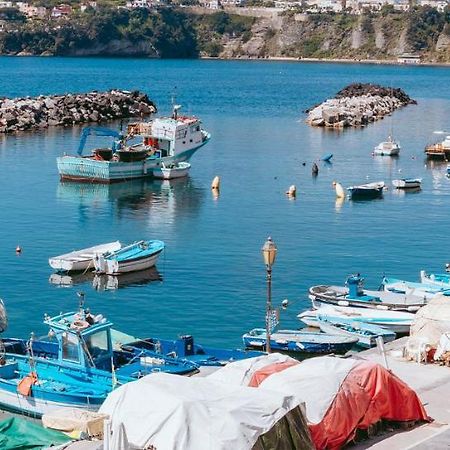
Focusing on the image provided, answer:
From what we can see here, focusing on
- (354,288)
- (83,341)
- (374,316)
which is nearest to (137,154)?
(354,288)

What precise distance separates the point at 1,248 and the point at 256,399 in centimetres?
2981

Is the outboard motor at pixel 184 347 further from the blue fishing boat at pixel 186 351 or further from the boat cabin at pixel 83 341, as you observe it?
the boat cabin at pixel 83 341

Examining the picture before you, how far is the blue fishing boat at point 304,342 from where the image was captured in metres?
33.1

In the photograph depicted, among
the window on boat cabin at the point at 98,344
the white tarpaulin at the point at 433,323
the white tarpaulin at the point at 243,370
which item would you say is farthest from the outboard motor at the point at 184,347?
the white tarpaulin at the point at 243,370

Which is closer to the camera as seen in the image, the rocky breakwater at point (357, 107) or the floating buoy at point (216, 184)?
the floating buoy at point (216, 184)

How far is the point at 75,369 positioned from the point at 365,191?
123 ft

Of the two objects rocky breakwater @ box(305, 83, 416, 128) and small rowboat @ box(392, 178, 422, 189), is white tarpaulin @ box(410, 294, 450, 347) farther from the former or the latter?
rocky breakwater @ box(305, 83, 416, 128)

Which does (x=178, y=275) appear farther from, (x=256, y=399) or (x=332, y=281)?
(x=256, y=399)

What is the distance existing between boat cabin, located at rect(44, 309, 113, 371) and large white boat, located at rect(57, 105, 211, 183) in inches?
1516

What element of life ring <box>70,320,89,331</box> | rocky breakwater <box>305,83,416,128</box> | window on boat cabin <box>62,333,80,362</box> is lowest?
rocky breakwater <box>305,83,416,128</box>

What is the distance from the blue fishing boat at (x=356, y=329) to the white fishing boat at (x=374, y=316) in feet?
0.76

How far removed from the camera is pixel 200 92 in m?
163

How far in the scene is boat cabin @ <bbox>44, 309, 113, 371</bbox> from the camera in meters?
27.2

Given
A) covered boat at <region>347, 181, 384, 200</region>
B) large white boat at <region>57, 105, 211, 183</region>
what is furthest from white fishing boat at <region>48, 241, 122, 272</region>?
large white boat at <region>57, 105, 211, 183</region>
